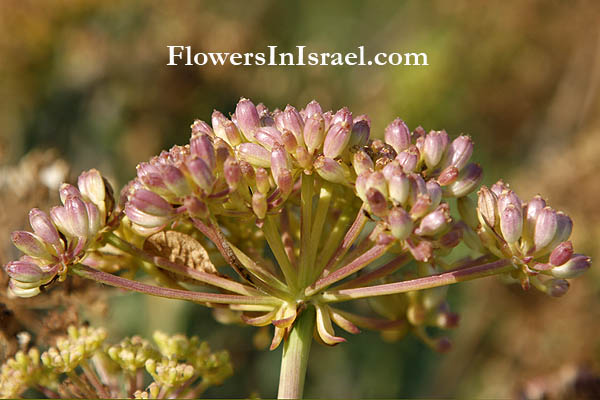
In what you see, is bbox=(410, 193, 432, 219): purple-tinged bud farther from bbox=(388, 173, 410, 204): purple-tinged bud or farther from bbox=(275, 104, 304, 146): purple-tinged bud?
bbox=(275, 104, 304, 146): purple-tinged bud

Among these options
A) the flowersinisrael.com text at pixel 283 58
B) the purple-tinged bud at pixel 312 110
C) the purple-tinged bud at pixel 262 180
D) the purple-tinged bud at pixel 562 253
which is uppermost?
the flowersinisrael.com text at pixel 283 58

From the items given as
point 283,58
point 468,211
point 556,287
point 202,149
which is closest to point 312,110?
point 202,149

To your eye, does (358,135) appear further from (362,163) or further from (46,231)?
(46,231)

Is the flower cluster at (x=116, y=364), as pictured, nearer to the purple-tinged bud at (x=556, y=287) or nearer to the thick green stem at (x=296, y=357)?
the thick green stem at (x=296, y=357)

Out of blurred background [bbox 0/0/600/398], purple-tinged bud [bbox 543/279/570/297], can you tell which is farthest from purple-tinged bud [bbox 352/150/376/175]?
blurred background [bbox 0/0/600/398]

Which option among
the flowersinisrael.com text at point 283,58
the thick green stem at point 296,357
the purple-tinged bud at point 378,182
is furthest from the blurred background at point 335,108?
the purple-tinged bud at point 378,182

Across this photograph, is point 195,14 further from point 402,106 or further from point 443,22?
point 443,22
